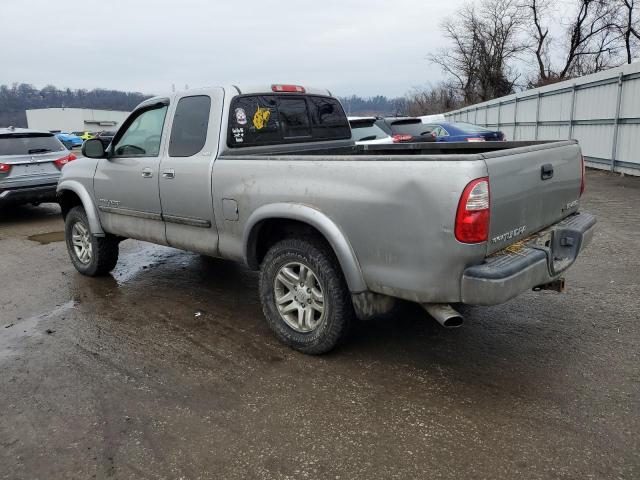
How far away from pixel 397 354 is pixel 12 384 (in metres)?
2.61

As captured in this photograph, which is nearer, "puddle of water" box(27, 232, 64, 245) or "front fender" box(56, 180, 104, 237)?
"front fender" box(56, 180, 104, 237)

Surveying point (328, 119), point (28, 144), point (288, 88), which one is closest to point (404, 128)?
point (28, 144)

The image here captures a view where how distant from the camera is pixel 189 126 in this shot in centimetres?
453

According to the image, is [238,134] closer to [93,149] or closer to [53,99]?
[93,149]

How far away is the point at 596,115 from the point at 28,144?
526 inches

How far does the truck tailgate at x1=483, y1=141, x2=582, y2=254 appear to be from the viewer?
3.02 m

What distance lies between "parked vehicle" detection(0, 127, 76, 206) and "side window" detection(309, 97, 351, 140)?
6.47 m

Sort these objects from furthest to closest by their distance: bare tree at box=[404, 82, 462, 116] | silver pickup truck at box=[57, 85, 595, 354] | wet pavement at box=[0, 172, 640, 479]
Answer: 1. bare tree at box=[404, 82, 462, 116]
2. silver pickup truck at box=[57, 85, 595, 354]
3. wet pavement at box=[0, 172, 640, 479]

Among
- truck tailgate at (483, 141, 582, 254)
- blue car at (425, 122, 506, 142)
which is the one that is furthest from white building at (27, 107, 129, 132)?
truck tailgate at (483, 141, 582, 254)

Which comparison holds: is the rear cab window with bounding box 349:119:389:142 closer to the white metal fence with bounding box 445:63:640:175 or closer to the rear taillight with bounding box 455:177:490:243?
the white metal fence with bounding box 445:63:640:175

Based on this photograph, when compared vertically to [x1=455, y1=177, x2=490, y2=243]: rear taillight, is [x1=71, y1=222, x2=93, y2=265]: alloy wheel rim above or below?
below

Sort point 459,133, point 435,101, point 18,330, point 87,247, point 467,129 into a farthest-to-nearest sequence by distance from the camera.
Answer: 1. point 435,101
2. point 467,129
3. point 459,133
4. point 87,247
5. point 18,330

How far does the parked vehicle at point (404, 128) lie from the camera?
13.2m

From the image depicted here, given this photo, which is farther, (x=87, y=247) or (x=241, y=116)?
(x=87, y=247)
